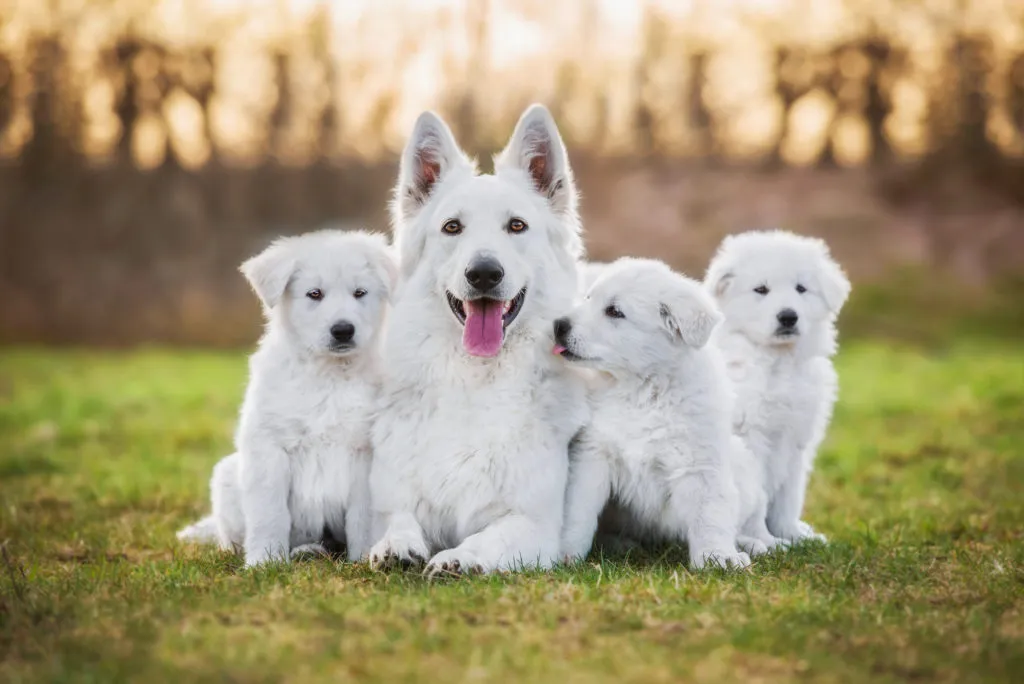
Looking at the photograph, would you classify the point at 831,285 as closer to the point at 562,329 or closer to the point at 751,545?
the point at 751,545

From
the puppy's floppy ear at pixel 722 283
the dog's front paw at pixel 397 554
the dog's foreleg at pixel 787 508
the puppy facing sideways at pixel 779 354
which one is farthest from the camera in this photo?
the puppy's floppy ear at pixel 722 283

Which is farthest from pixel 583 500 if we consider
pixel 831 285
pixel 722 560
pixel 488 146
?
pixel 488 146

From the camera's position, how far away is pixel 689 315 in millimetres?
5047

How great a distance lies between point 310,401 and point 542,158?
1637mm

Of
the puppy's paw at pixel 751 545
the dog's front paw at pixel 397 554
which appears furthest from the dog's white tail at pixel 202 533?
the puppy's paw at pixel 751 545

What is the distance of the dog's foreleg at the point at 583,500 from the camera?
4949 mm

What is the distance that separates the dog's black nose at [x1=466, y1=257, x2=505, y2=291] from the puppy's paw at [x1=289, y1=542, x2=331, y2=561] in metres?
1.48

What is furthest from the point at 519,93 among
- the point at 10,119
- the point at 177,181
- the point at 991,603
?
the point at 991,603

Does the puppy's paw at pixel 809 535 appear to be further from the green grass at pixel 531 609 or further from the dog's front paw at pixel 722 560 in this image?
the dog's front paw at pixel 722 560

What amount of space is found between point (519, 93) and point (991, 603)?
19.8 m

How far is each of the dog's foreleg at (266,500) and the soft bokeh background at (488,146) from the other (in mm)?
17049

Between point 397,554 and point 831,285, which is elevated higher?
point 831,285

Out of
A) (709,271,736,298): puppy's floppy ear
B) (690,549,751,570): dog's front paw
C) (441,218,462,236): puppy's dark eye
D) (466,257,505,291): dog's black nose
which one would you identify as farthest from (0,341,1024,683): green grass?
(441,218,462,236): puppy's dark eye

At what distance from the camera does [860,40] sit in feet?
78.8
